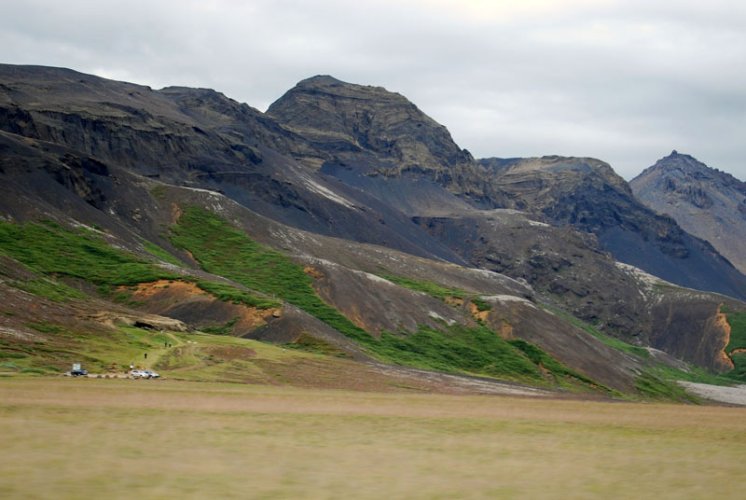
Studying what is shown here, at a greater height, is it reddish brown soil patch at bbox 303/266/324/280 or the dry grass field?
reddish brown soil patch at bbox 303/266/324/280

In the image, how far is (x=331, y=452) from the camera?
94.9 ft

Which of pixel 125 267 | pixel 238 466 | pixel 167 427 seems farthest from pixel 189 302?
pixel 238 466

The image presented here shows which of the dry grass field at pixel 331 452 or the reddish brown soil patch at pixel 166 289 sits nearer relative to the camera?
the dry grass field at pixel 331 452

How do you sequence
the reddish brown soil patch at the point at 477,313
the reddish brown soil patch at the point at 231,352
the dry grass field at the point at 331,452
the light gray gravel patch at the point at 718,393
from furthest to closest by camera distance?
the reddish brown soil patch at the point at 477,313 < the light gray gravel patch at the point at 718,393 < the reddish brown soil patch at the point at 231,352 < the dry grass field at the point at 331,452

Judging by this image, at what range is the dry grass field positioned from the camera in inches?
909

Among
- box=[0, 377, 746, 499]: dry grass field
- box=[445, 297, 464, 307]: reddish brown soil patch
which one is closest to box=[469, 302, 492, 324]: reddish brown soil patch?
box=[445, 297, 464, 307]: reddish brown soil patch

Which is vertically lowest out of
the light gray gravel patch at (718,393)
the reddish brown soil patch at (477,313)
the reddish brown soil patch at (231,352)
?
the light gray gravel patch at (718,393)

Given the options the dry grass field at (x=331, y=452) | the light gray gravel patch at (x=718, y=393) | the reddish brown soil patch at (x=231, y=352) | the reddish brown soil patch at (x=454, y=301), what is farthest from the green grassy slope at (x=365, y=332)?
the dry grass field at (x=331, y=452)

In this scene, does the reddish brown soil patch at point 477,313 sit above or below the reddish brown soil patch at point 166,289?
above

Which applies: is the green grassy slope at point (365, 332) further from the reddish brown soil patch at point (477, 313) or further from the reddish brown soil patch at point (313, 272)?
the reddish brown soil patch at point (477, 313)

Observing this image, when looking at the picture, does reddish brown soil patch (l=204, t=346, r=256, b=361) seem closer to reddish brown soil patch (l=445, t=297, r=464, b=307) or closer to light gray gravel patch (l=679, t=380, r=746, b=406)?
reddish brown soil patch (l=445, t=297, r=464, b=307)

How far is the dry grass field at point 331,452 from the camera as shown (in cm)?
2309

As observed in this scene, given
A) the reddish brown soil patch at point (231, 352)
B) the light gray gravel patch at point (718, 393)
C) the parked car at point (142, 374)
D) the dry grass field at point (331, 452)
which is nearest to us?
the dry grass field at point (331, 452)

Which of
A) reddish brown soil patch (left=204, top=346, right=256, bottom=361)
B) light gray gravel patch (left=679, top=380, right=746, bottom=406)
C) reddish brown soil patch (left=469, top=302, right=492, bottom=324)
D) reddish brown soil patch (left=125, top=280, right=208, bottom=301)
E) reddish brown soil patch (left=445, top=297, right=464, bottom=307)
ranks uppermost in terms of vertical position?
reddish brown soil patch (left=445, top=297, right=464, bottom=307)
